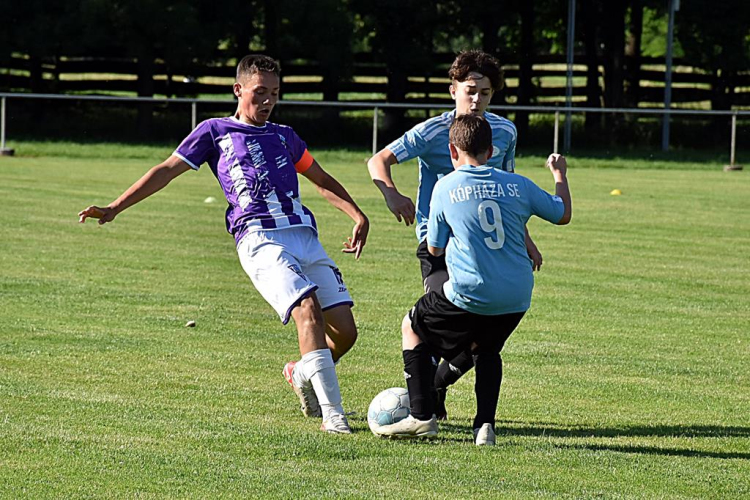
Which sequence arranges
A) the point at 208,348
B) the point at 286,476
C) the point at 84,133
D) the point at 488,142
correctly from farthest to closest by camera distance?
the point at 84,133 < the point at 208,348 < the point at 488,142 < the point at 286,476

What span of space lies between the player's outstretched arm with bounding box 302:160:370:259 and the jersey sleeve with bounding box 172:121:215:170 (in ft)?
1.86

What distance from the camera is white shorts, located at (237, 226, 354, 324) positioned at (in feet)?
18.4

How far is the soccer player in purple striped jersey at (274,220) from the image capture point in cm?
561

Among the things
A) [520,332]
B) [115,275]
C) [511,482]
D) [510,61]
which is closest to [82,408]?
[511,482]

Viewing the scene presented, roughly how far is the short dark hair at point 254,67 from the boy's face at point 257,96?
2cm

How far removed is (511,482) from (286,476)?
952 mm

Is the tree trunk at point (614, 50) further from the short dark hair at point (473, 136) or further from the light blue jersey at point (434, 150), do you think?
the short dark hair at point (473, 136)

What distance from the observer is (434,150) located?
599 centimetres

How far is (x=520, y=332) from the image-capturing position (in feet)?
28.5

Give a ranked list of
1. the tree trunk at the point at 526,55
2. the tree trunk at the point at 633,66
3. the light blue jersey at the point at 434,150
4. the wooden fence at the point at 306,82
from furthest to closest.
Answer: the tree trunk at the point at 633,66, the wooden fence at the point at 306,82, the tree trunk at the point at 526,55, the light blue jersey at the point at 434,150

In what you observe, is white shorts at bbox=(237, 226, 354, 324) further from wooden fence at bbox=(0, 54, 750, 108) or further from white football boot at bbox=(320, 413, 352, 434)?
wooden fence at bbox=(0, 54, 750, 108)

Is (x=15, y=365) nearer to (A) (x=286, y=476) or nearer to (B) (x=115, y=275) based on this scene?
(A) (x=286, y=476)

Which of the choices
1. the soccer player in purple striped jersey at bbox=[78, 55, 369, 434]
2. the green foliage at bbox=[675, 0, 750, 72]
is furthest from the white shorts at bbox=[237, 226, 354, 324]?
the green foliage at bbox=[675, 0, 750, 72]

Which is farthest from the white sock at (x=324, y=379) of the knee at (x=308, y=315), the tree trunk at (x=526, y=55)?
the tree trunk at (x=526, y=55)
